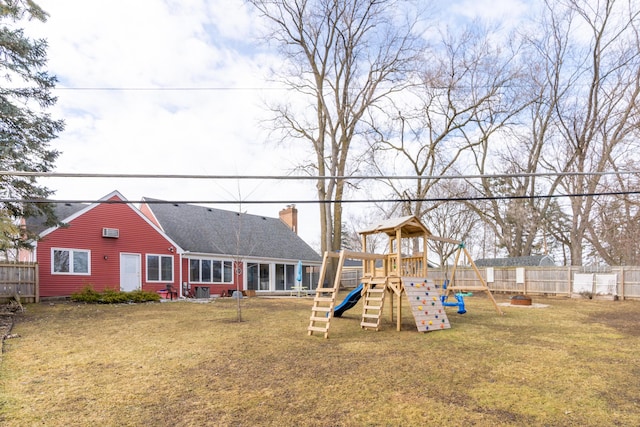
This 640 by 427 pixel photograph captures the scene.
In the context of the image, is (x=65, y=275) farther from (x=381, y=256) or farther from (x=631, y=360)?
(x=631, y=360)

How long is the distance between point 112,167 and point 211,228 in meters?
14.9

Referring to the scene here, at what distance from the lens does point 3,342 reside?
26.8 feet

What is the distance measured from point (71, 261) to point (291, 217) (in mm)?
17099

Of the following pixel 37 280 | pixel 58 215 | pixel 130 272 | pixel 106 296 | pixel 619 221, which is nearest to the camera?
pixel 37 280

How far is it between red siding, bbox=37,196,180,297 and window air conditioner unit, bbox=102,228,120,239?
0.18 meters

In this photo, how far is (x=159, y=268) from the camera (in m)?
20.1

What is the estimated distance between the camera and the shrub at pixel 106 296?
15992 mm

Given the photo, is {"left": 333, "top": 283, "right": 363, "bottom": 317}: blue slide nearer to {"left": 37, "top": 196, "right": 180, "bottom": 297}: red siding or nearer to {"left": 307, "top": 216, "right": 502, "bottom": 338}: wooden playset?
{"left": 307, "top": 216, "right": 502, "bottom": 338}: wooden playset

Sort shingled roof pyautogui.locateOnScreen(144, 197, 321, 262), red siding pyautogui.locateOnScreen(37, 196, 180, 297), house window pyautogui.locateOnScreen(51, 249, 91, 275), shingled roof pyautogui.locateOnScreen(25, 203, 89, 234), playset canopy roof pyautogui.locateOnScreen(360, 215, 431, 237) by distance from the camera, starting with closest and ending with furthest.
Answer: playset canopy roof pyautogui.locateOnScreen(360, 215, 431, 237), red siding pyautogui.locateOnScreen(37, 196, 180, 297), house window pyautogui.locateOnScreen(51, 249, 91, 275), shingled roof pyautogui.locateOnScreen(25, 203, 89, 234), shingled roof pyautogui.locateOnScreen(144, 197, 321, 262)

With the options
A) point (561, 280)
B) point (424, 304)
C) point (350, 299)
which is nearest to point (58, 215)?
point (350, 299)

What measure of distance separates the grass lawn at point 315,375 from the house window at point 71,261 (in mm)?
6956

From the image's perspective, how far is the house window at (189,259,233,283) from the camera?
2158 centimetres

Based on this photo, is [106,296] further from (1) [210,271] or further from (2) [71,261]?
(1) [210,271]

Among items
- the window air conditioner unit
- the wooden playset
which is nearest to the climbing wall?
the wooden playset
